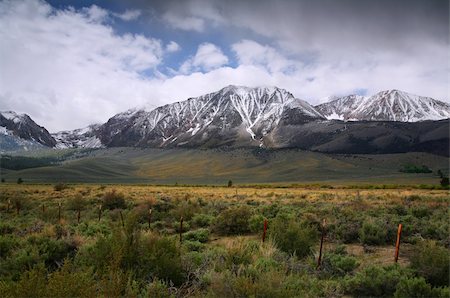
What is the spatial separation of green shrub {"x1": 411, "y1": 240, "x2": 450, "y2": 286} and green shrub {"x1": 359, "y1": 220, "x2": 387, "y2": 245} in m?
5.03

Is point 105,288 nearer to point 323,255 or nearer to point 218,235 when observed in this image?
point 323,255

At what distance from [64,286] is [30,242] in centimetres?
641

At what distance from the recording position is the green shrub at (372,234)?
14651 millimetres

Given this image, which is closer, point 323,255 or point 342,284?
point 342,284

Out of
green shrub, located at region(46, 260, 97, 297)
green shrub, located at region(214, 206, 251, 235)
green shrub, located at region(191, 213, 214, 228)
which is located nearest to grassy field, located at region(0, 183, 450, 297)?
green shrub, located at region(46, 260, 97, 297)

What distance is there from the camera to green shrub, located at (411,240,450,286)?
8.83m

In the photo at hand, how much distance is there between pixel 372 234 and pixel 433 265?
6.15 m

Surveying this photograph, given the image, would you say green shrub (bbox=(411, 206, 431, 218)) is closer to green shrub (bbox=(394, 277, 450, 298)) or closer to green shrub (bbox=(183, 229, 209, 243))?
green shrub (bbox=(183, 229, 209, 243))

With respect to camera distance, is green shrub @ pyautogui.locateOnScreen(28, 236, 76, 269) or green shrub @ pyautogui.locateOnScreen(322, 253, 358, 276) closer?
green shrub @ pyautogui.locateOnScreen(28, 236, 76, 269)

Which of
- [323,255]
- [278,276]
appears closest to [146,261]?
[278,276]

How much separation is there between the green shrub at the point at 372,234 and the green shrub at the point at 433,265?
503cm

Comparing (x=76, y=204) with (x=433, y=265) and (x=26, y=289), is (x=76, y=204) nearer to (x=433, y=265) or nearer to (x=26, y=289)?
(x=26, y=289)

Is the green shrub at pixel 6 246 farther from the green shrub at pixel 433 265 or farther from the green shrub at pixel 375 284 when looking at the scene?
the green shrub at pixel 433 265

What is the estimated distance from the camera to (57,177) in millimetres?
149750
